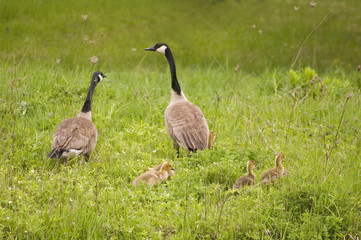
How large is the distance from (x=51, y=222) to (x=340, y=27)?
13.3m

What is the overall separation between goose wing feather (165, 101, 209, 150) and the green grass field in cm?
29

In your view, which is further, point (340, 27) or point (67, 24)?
point (340, 27)

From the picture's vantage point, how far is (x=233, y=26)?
51.5 ft

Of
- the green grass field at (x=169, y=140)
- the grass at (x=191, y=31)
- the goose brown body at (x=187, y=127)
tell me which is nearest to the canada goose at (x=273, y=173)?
the green grass field at (x=169, y=140)

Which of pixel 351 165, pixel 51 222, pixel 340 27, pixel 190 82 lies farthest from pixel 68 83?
pixel 340 27

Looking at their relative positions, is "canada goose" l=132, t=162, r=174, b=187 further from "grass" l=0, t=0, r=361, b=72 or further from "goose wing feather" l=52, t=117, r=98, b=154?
"grass" l=0, t=0, r=361, b=72

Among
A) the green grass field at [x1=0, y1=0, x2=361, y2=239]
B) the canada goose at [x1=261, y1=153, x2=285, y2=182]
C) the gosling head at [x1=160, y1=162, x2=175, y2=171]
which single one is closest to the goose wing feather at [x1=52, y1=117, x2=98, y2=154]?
the green grass field at [x1=0, y1=0, x2=361, y2=239]

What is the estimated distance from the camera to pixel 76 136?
6461 millimetres

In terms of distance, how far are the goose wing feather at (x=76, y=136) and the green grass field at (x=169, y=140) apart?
10.1 inches

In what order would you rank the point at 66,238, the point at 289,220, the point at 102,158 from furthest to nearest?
the point at 102,158, the point at 289,220, the point at 66,238

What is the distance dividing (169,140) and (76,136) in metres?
1.81

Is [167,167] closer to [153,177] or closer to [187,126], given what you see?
[153,177]

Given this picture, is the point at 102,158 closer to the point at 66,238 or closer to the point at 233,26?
the point at 66,238

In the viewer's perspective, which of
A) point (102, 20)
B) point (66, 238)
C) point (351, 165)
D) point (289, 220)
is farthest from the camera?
point (102, 20)
